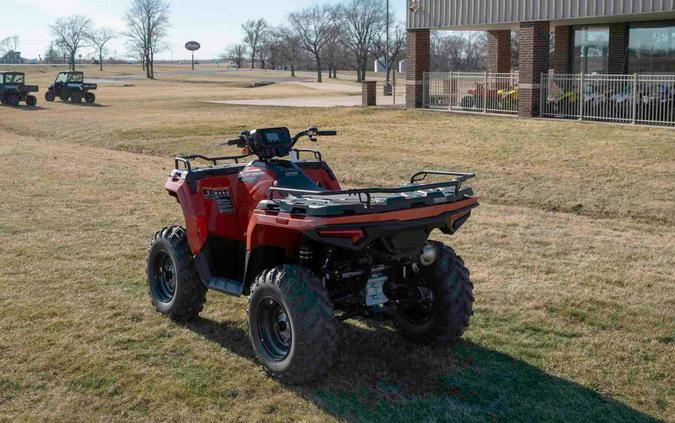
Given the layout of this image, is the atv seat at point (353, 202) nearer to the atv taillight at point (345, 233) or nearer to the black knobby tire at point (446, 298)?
the atv taillight at point (345, 233)

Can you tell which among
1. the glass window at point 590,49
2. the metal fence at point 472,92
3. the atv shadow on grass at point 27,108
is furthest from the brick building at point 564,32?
the atv shadow on grass at point 27,108

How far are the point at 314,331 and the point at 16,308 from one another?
322cm

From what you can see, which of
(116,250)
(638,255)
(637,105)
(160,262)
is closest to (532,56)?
(637,105)

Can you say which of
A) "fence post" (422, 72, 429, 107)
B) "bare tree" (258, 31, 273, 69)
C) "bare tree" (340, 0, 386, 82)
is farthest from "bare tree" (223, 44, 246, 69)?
"fence post" (422, 72, 429, 107)

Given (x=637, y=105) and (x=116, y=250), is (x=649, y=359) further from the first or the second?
(x=637, y=105)

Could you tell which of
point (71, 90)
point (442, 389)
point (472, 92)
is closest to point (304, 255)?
point (442, 389)

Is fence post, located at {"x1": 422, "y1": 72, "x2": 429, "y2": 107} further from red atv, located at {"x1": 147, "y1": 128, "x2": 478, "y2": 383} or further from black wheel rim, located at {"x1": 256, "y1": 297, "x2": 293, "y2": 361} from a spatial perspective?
black wheel rim, located at {"x1": 256, "y1": 297, "x2": 293, "y2": 361}

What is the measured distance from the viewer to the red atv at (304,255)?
16.0 ft

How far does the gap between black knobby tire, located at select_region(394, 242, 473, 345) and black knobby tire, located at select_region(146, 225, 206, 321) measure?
1792 millimetres

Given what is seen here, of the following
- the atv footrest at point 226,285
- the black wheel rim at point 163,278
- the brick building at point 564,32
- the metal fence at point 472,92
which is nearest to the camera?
the atv footrest at point 226,285

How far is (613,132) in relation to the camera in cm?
1769

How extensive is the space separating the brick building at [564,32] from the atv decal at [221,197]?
624 inches

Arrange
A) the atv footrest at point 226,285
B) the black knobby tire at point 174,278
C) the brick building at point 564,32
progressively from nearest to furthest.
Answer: the atv footrest at point 226,285
the black knobby tire at point 174,278
the brick building at point 564,32

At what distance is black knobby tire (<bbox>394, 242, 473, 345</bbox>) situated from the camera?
18.2 ft
